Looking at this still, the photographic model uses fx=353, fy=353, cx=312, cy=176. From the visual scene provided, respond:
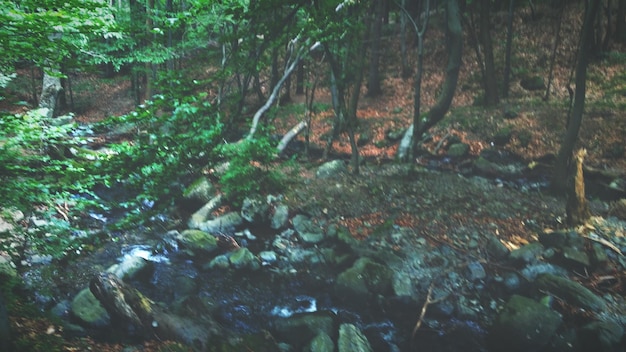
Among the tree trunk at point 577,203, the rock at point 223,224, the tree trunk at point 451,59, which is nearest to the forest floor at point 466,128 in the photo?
the tree trunk at point 577,203

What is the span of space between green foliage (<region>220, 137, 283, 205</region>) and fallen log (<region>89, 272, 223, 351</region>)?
2.54 metres

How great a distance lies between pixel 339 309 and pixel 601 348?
3.86 metres

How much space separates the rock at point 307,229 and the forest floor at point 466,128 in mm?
638

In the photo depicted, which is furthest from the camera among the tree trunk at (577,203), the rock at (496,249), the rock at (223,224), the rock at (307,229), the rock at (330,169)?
the rock at (330,169)

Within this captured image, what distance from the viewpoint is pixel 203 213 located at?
29.2 ft

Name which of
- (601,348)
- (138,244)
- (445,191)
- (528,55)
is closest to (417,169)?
(445,191)

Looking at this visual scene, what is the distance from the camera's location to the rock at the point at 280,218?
28.7 feet

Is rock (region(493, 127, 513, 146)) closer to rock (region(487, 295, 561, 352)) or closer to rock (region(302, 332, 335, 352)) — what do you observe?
rock (region(487, 295, 561, 352))

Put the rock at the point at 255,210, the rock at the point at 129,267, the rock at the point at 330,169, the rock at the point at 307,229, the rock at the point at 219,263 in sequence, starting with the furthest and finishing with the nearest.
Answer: the rock at the point at 330,169 < the rock at the point at 255,210 < the rock at the point at 307,229 < the rock at the point at 219,263 < the rock at the point at 129,267

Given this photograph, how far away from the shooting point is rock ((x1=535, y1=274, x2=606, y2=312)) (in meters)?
5.54

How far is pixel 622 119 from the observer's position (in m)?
10.0

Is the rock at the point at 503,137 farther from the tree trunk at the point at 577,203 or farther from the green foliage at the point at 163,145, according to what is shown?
the green foliage at the point at 163,145

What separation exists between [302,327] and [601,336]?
434 cm

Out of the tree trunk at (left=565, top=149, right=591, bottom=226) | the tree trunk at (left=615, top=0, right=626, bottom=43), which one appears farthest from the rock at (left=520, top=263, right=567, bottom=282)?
the tree trunk at (left=615, top=0, right=626, bottom=43)
